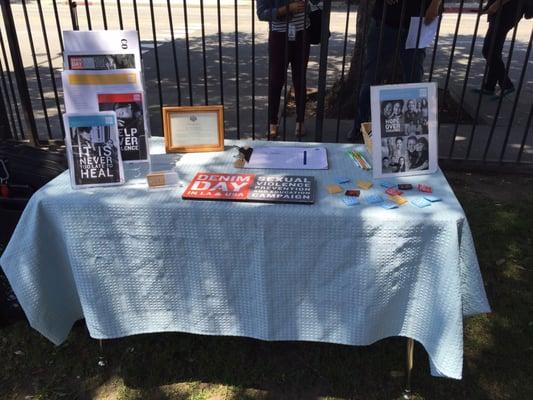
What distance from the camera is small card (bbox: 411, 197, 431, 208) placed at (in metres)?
1.72

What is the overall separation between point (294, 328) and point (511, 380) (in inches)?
41.3

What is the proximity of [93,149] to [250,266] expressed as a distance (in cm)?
74

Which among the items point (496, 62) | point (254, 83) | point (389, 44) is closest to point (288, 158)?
point (254, 83)

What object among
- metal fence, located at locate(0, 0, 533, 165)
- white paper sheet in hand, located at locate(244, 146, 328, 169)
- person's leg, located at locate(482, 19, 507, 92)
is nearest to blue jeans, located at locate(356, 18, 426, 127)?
metal fence, located at locate(0, 0, 533, 165)

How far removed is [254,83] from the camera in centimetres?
425

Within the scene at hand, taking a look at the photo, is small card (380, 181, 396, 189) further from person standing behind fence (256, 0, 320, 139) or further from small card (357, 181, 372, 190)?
person standing behind fence (256, 0, 320, 139)

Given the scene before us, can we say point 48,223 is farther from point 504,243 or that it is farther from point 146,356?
point 504,243

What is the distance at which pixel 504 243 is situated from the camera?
306 centimetres

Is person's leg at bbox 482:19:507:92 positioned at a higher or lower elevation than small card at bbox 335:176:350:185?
higher

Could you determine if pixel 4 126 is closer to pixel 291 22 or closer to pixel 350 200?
pixel 291 22

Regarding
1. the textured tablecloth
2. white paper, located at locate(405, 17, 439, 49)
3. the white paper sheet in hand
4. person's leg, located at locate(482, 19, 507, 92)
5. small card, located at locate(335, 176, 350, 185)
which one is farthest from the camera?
person's leg, located at locate(482, 19, 507, 92)

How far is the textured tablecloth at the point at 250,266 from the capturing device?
1689mm

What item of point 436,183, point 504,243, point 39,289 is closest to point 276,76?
point 504,243

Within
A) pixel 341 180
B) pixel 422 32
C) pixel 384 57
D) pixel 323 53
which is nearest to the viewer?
pixel 341 180
